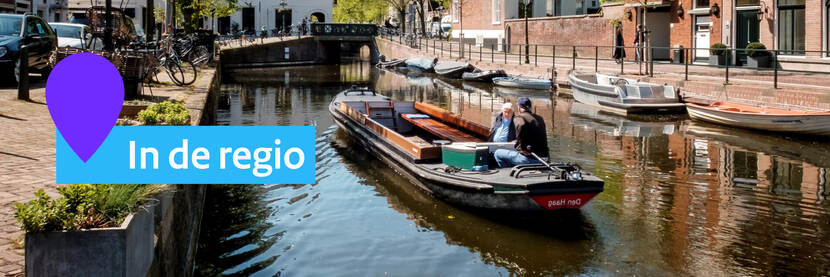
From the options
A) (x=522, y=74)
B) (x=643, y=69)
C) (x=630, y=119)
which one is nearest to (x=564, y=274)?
(x=630, y=119)

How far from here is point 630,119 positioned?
2175 centimetres

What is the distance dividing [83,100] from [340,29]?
5662 cm

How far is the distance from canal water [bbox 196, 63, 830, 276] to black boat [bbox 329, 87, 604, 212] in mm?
282

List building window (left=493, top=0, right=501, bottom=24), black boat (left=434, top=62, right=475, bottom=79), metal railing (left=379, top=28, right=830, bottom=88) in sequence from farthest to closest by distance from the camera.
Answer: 1. building window (left=493, top=0, right=501, bottom=24)
2. black boat (left=434, top=62, right=475, bottom=79)
3. metal railing (left=379, top=28, right=830, bottom=88)

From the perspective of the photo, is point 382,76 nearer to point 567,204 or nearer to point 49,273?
point 567,204

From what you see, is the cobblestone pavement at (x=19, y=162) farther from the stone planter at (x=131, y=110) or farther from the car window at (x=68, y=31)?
the car window at (x=68, y=31)

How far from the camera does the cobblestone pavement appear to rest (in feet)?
17.9

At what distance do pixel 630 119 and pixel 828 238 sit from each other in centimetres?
1240

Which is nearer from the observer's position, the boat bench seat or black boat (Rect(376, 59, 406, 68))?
the boat bench seat

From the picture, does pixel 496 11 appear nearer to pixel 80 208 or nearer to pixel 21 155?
pixel 21 155

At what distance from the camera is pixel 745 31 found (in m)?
27.7

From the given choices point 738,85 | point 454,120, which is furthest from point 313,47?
point 454,120

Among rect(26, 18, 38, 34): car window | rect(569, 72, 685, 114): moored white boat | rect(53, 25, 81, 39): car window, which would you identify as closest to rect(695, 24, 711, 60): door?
rect(569, 72, 685, 114): moored white boat

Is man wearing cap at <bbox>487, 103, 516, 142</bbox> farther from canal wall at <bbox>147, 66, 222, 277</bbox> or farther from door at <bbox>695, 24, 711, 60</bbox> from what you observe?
door at <bbox>695, 24, 711, 60</bbox>
